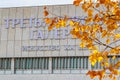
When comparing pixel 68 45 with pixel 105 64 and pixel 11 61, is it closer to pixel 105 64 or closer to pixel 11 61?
pixel 11 61

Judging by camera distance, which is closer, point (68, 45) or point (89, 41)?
point (89, 41)

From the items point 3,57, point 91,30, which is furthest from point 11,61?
point 91,30

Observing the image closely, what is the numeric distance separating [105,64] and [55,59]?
1017 inches

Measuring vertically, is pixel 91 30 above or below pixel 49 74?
above

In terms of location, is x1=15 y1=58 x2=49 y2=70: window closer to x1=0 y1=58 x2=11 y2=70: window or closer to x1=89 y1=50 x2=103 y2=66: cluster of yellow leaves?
x1=0 y1=58 x2=11 y2=70: window

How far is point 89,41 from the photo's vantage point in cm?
809

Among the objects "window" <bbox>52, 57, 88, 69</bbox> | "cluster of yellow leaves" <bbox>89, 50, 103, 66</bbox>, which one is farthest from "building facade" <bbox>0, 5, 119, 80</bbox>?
"cluster of yellow leaves" <bbox>89, 50, 103, 66</bbox>

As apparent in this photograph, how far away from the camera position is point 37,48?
34.5 m

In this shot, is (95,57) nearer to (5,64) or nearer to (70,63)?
(70,63)

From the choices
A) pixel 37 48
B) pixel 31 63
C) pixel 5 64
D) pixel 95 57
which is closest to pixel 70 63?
pixel 37 48

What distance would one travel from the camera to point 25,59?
115 feet

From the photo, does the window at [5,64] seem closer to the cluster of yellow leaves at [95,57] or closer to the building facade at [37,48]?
the building facade at [37,48]

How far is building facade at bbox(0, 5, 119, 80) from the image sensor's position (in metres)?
33.6

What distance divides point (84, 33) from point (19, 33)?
89.8 ft
